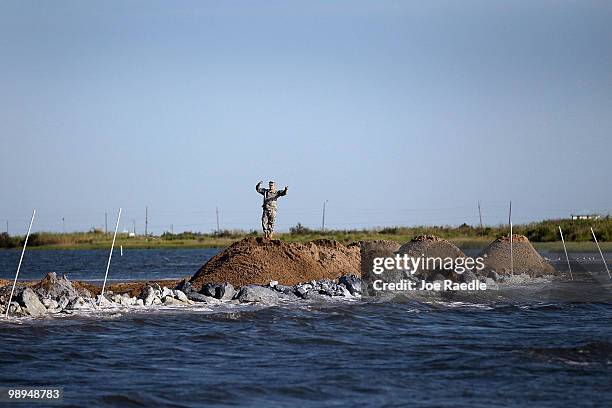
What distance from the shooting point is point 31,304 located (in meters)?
20.3

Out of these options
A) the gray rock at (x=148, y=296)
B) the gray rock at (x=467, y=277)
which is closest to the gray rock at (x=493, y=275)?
the gray rock at (x=467, y=277)

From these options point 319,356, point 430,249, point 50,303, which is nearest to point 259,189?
point 430,249

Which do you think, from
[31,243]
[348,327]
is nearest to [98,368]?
Result: [348,327]

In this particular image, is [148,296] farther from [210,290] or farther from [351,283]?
[351,283]

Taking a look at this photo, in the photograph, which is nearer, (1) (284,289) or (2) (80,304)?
(2) (80,304)

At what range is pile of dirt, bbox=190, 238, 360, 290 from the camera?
85.8 feet

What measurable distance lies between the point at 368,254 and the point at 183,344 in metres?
15.2

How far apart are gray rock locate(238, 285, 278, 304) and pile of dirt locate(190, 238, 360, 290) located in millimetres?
1672

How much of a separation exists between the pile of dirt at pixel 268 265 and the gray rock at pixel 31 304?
16.7 ft

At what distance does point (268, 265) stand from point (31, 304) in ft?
26.0

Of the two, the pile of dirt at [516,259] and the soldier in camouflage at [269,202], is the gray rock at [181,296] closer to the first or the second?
the soldier in camouflage at [269,202]

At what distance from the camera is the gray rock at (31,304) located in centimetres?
2014

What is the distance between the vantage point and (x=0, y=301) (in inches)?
805

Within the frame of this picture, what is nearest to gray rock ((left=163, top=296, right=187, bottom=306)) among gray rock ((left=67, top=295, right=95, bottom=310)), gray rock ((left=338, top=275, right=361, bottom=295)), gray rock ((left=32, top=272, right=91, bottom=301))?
gray rock ((left=67, top=295, right=95, bottom=310))
